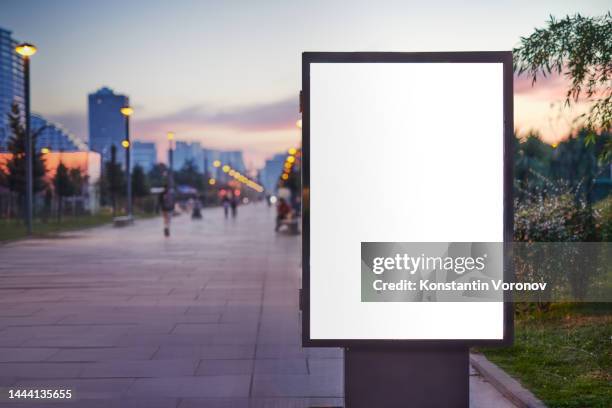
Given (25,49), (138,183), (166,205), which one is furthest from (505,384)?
(138,183)

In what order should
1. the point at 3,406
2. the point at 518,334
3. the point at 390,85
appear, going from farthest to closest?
the point at 518,334, the point at 3,406, the point at 390,85

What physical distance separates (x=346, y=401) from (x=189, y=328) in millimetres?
4111

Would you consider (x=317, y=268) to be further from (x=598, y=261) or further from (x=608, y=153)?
(x=598, y=261)

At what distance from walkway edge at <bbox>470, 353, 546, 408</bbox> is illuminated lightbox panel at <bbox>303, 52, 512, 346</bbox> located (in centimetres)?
104

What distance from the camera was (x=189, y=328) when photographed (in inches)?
339

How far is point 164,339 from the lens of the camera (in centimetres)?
795

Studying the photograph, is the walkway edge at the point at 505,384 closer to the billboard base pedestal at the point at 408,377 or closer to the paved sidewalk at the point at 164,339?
the paved sidewalk at the point at 164,339

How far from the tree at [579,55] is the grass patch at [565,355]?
6.14 ft

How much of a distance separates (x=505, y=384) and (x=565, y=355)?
4.46ft

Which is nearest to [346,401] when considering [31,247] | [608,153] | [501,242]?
[501,242]

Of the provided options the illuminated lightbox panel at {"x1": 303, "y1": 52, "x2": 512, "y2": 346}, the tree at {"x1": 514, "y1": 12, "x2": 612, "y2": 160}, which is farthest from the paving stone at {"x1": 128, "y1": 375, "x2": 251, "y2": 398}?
the tree at {"x1": 514, "y1": 12, "x2": 612, "y2": 160}

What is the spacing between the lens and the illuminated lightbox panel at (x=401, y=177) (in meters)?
4.65

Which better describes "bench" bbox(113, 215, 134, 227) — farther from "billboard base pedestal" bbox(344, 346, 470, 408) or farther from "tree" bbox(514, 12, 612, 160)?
"billboard base pedestal" bbox(344, 346, 470, 408)

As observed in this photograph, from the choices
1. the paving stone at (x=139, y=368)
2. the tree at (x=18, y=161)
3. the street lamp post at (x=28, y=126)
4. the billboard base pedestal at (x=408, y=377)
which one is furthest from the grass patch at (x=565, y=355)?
the tree at (x=18, y=161)
